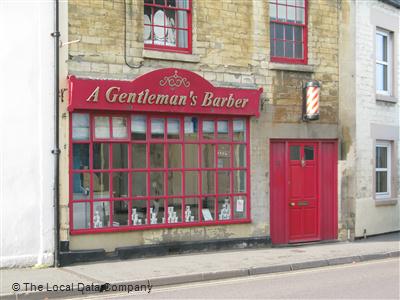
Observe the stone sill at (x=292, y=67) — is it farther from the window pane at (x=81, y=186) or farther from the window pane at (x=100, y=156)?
the window pane at (x=81, y=186)

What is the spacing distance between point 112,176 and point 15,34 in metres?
3.24

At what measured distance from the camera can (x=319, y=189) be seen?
563 inches

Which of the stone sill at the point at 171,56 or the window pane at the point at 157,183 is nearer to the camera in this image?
the stone sill at the point at 171,56

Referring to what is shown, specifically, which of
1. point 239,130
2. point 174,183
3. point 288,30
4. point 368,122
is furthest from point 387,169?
point 174,183

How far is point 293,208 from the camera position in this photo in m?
13.9

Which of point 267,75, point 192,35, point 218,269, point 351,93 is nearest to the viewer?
point 218,269

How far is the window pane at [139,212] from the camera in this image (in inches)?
468

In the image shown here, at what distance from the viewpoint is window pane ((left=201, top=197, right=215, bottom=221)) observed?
12742mm

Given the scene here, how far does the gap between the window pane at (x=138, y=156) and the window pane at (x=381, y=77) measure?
24.8 feet

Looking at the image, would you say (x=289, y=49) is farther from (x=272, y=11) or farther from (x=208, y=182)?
(x=208, y=182)

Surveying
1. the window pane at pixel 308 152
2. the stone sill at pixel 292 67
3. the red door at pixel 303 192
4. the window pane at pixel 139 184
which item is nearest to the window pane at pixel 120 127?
the window pane at pixel 139 184

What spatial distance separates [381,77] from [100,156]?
8.81m

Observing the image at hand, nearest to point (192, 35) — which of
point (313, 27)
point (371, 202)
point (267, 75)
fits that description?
point (267, 75)

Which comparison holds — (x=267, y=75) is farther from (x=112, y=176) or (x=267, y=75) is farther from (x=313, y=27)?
(x=112, y=176)
